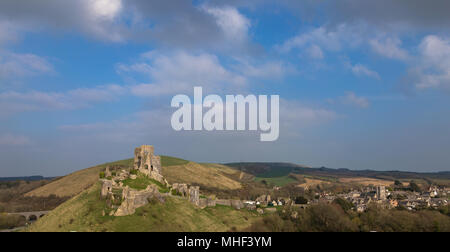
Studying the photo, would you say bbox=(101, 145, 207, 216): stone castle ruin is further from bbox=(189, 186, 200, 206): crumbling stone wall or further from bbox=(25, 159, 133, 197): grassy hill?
bbox=(25, 159, 133, 197): grassy hill

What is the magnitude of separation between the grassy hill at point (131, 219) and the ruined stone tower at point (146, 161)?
9.79 m

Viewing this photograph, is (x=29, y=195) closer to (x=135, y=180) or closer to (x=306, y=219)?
(x=135, y=180)

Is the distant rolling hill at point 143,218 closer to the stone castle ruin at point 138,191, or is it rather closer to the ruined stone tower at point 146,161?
the stone castle ruin at point 138,191

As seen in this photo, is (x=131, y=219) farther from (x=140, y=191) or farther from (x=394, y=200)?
(x=394, y=200)

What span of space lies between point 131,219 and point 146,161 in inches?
1028

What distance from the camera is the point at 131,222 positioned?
57.8 m

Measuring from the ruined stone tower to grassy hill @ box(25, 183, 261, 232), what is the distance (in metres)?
9.79

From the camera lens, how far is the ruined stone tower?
83.4 meters

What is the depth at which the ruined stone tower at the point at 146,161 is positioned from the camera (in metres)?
83.4

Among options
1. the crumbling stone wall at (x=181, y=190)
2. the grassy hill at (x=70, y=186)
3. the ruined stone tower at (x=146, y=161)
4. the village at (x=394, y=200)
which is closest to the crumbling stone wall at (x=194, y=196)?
the crumbling stone wall at (x=181, y=190)

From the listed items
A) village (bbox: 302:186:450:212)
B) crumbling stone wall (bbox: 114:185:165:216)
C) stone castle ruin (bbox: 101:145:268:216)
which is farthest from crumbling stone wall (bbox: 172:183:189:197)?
village (bbox: 302:186:450:212)

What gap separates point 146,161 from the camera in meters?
83.7
